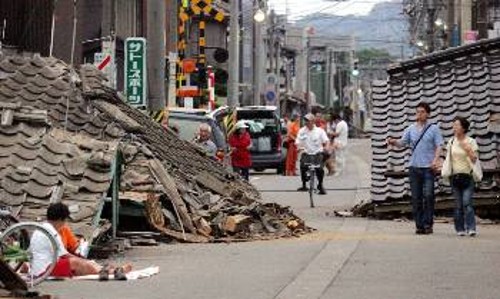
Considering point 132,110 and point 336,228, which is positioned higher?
point 132,110

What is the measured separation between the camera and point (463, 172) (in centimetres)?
1484

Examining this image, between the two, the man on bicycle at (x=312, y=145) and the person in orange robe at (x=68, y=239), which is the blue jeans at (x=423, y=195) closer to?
the person in orange robe at (x=68, y=239)

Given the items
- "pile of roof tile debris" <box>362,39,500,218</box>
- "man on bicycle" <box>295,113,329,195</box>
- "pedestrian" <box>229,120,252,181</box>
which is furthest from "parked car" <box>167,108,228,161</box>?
"pile of roof tile debris" <box>362,39,500,218</box>

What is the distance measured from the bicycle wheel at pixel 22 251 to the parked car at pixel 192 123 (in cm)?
1313

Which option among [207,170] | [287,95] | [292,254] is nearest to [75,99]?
[207,170]

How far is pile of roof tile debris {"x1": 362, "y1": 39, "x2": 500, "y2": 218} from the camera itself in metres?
16.8

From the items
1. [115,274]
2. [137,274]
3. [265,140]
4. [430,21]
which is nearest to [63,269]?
[115,274]

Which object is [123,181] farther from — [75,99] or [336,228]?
[336,228]

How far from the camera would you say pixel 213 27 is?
60344 mm

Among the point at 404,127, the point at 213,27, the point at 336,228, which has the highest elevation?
the point at 213,27

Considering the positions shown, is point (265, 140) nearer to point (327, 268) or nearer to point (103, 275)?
point (327, 268)

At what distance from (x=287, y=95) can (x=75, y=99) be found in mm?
73166

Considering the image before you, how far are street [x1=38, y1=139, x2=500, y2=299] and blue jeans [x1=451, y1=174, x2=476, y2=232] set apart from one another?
269 mm

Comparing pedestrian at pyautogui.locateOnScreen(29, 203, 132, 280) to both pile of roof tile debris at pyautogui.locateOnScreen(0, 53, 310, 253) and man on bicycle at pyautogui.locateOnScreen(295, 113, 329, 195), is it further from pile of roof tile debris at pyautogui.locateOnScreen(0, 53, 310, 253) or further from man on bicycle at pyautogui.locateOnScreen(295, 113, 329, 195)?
man on bicycle at pyautogui.locateOnScreen(295, 113, 329, 195)
